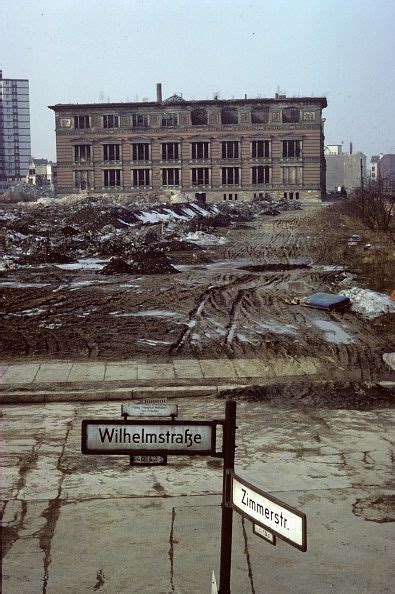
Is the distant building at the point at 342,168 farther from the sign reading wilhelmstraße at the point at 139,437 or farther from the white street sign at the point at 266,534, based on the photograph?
the white street sign at the point at 266,534

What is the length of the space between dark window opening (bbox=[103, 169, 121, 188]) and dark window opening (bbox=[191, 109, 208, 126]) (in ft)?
30.6

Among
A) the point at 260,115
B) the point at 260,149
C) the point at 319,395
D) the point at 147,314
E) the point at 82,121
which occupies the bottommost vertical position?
the point at 319,395

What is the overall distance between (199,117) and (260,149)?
7177 mm

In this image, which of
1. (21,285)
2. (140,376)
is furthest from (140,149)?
(140,376)

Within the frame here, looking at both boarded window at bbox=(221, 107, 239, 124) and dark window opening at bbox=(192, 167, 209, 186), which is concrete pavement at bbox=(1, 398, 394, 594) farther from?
boarded window at bbox=(221, 107, 239, 124)

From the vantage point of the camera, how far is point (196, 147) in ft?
240

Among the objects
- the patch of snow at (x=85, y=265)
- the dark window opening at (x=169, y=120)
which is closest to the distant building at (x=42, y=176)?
the dark window opening at (x=169, y=120)

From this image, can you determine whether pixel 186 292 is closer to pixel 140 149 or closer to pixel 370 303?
pixel 370 303

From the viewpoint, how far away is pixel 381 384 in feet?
39.0

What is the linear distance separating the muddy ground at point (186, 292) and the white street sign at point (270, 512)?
9333mm

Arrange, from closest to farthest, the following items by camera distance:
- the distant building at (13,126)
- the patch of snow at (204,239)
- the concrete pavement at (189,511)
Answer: the concrete pavement at (189,511) → the patch of snow at (204,239) → the distant building at (13,126)

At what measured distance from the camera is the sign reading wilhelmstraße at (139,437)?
381cm

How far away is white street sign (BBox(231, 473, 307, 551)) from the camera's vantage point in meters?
3.29

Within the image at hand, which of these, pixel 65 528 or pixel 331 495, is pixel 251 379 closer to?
pixel 331 495
